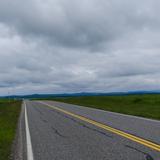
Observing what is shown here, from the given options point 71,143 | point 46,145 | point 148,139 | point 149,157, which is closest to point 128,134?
point 148,139

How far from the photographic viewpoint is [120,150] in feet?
27.8

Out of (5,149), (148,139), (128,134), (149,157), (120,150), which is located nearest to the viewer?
(149,157)

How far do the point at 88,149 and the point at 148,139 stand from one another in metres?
2.57

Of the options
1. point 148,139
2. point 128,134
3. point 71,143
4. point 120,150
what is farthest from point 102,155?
point 128,134

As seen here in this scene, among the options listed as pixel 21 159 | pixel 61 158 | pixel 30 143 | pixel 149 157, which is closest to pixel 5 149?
pixel 30 143

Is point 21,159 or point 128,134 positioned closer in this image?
point 21,159

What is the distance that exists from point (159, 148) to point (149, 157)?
114 centimetres

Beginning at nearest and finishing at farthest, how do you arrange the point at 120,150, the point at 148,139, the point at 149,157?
the point at 149,157 < the point at 120,150 < the point at 148,139

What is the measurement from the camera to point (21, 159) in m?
7.90

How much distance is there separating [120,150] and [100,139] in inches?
89.6

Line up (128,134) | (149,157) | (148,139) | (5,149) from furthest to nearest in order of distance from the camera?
(128,134), (148,139), (5,149), (149,157)

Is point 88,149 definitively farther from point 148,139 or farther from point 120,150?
point 148,139

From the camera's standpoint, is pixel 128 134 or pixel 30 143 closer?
pixel 30 143

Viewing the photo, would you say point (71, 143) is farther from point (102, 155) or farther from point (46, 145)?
point (102, 155)
